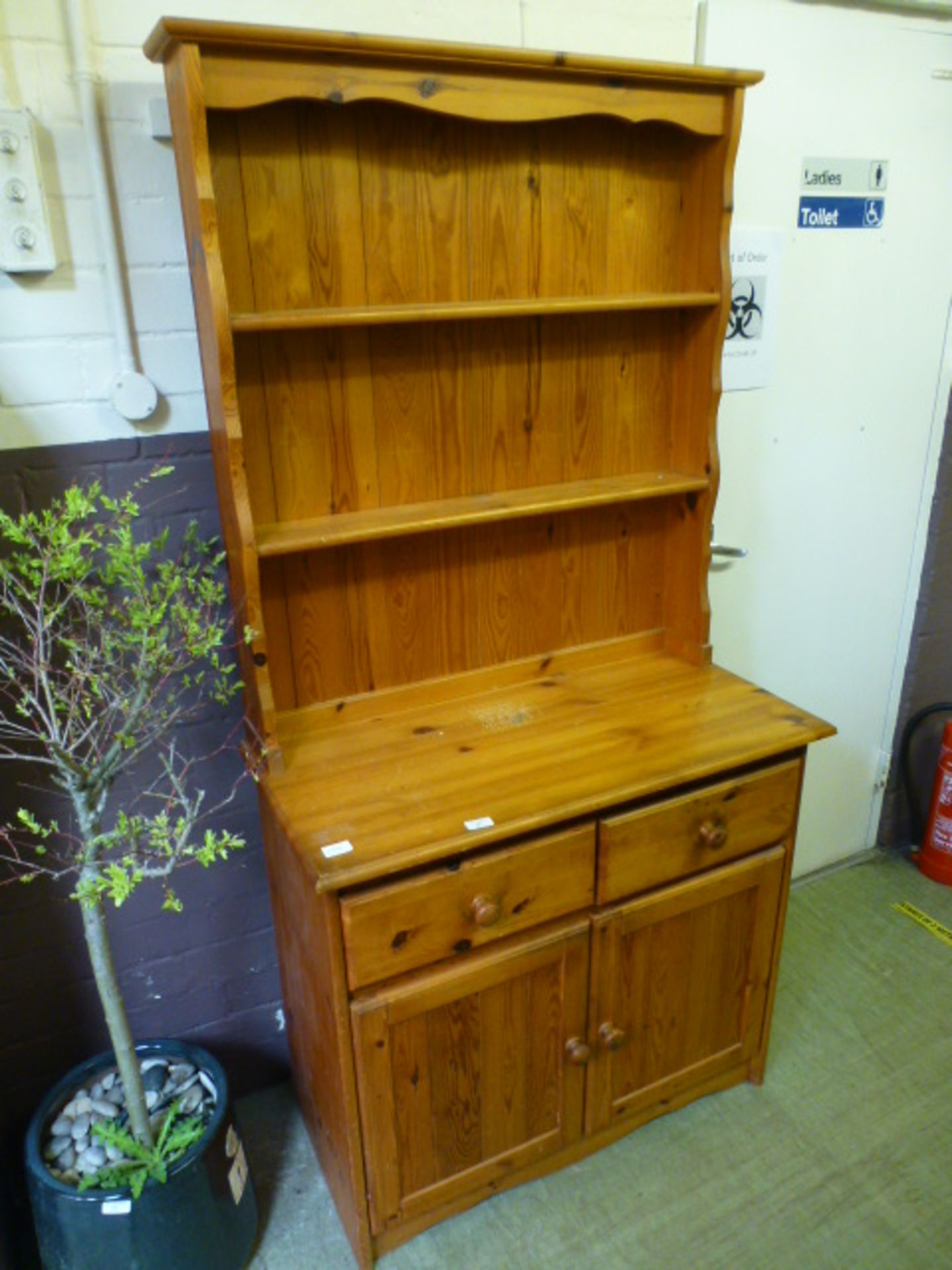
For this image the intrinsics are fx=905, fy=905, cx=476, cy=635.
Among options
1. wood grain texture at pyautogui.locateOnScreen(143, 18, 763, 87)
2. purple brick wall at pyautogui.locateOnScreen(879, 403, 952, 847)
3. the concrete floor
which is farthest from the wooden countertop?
wood grain texture at pyautogui.locateOnScreen(143, 18, 763, 87)

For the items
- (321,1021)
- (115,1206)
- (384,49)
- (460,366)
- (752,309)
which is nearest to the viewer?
(384,49)

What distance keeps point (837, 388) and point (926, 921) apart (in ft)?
4.99

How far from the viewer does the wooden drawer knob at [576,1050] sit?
1718 mm

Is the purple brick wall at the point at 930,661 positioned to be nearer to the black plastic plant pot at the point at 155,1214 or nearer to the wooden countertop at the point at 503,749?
the wooden countertop at the point at 503,749

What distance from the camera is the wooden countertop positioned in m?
1.46

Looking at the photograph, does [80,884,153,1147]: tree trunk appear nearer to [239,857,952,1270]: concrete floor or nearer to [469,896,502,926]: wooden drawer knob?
[239,857,952,1270]: concrete floor

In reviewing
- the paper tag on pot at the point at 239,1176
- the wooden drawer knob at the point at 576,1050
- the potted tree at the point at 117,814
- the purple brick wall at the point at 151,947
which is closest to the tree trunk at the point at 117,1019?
the potted tree at the point at 117,814

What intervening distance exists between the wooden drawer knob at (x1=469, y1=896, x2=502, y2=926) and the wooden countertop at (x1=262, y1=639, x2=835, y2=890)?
0.10m

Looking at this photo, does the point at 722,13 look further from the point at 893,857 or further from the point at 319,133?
the point at 893,857

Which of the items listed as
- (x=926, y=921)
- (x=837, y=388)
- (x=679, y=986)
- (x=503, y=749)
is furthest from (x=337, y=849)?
(x=926, y=921)

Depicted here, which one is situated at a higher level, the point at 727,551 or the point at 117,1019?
the point at 727,551

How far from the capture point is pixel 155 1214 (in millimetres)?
1508

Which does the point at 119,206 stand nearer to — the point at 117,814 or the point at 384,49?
the point at 384,49

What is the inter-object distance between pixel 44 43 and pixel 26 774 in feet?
3.94
